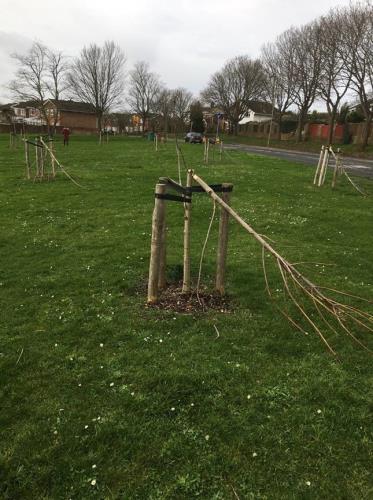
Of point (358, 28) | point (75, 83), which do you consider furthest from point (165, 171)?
point (75, 83)

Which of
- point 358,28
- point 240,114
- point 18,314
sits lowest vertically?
point 18,314

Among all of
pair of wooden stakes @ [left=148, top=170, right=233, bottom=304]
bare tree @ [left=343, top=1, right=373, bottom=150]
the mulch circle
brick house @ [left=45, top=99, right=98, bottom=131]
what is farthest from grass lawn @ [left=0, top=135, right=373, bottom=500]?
brick house @ [left=45, top=99, right=98, bottom=131]

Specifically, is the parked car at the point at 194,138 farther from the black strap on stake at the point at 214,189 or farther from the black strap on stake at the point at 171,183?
the black strap on stake at the point at 171,183

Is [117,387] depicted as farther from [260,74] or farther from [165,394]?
[260,74]

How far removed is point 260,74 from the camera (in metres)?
70.1

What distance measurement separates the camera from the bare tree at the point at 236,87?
71.4 metres

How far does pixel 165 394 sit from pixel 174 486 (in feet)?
3.19

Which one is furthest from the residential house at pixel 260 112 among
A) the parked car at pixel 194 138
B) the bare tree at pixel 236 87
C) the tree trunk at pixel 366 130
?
the tree trunk at pixel 366 130

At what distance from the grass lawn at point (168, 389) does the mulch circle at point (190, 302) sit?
0.43ft

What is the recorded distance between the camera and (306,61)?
48.4 meters

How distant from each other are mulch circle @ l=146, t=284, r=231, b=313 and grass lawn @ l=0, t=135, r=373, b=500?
13 cm

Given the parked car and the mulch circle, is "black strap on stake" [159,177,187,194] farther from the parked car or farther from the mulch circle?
the parked car

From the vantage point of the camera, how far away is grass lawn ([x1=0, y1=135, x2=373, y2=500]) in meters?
2.89

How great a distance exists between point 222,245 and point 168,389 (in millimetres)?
2198
